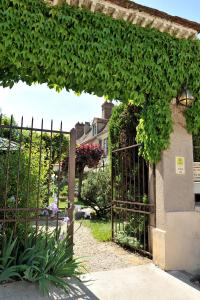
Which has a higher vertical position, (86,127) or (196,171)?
(86,127)

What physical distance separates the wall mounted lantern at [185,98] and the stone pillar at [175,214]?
54 cm

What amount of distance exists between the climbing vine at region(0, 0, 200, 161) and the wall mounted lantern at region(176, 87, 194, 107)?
0.38 feet

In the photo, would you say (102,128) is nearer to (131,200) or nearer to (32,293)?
(131,200)

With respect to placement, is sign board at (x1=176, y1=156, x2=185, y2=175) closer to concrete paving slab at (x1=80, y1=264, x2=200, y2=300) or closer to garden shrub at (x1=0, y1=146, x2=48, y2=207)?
concrete paving slab at (x1=80, y1=264, x2=200, y2=300)

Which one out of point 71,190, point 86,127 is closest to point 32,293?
point 71,190

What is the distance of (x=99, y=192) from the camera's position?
1180cm

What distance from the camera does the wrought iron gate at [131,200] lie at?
613cm

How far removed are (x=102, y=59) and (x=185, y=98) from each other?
6.44ft

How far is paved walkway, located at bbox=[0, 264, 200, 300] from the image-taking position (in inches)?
155

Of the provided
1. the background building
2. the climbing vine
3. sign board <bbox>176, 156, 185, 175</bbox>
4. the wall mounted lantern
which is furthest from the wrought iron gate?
the background building

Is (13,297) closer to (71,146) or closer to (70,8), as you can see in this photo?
(71,146)

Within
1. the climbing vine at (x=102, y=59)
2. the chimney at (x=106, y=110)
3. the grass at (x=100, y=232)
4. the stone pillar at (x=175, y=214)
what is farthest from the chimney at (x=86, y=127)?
the stone pillar at (x=175, y=214)

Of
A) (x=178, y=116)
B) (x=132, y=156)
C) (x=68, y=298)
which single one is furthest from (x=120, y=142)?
(x=68, y=298)

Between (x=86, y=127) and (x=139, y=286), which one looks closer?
(x=139, y=286)
